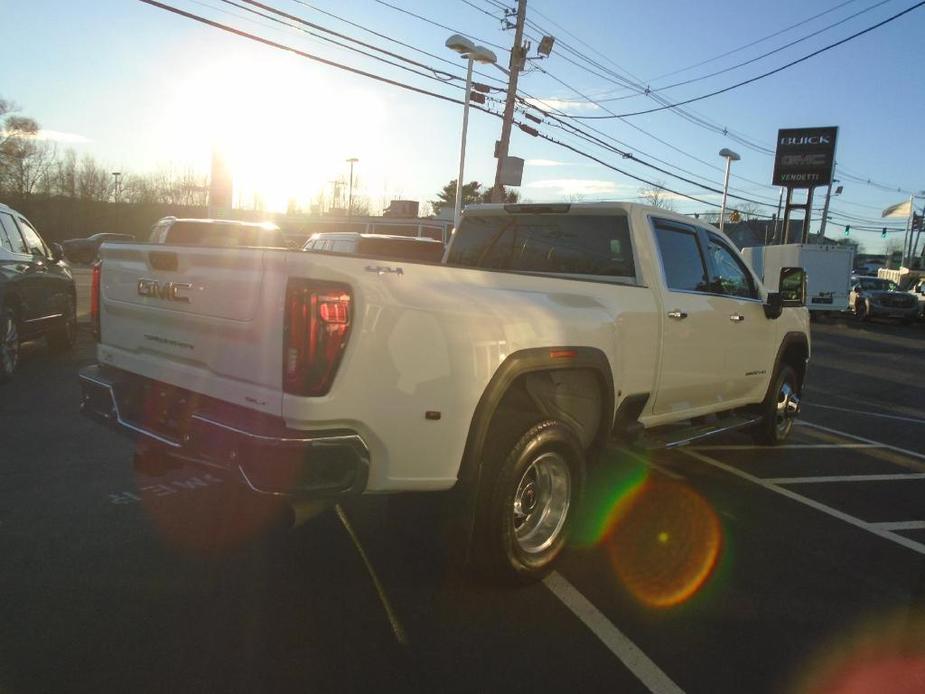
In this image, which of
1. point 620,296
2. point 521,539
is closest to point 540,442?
point 521,539

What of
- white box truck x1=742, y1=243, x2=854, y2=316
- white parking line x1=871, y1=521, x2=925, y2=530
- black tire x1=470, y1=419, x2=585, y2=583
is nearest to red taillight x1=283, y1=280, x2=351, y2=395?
black tire x1=470, y1=419, x2=585, y2=583

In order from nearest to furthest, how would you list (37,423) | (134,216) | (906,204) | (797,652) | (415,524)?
(797,652) < (415,524) < (37,423) < (134,216) < (906,204)

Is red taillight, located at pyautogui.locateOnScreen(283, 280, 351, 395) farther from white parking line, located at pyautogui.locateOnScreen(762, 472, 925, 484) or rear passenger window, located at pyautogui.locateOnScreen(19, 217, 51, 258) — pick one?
rear passenger window, located at pyautogui.locateOnScreen(19, 217, 51, 258)

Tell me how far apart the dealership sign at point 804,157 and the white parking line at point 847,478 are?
38408mm

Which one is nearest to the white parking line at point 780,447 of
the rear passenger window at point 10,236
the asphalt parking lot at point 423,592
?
the asphalt parking lot at point 423,592

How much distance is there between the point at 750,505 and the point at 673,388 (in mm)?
1115

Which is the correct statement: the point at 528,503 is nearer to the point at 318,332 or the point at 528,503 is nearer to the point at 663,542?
the point at 663,542

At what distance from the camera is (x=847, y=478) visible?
6074mm

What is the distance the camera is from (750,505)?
515 centimetres

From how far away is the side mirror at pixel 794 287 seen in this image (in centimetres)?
638

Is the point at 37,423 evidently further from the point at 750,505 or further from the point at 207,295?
the point at 750,505

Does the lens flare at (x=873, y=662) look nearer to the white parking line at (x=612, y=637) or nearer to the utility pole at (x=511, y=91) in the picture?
the white parking line at (x=612, y=637)

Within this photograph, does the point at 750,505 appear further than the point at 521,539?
Yes

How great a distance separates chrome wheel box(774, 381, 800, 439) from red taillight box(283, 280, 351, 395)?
5.33 m
